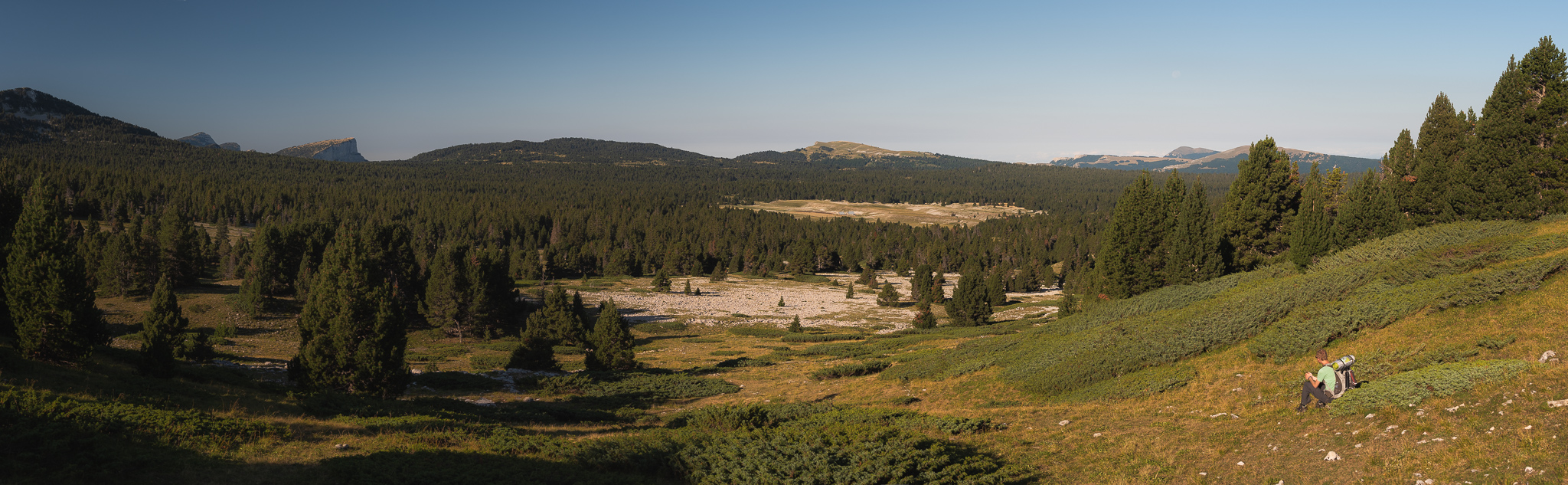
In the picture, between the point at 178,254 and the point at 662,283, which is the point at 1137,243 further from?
the point at 178,254

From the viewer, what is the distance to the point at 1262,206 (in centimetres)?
5097

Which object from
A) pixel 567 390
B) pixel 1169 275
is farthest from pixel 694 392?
pixel 1169 275

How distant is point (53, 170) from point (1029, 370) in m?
228

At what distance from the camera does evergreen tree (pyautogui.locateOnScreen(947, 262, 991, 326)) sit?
67938 millimetres

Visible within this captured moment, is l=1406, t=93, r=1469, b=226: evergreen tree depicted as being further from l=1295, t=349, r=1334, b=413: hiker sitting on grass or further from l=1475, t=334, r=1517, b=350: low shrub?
l=1295, t=349, r=1334, b=413: hiker sitting on grass

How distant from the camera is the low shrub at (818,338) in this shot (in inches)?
2505

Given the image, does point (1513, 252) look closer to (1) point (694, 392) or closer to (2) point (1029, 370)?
(2) point (1029, 370)

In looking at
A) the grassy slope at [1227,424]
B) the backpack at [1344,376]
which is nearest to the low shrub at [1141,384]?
the grassy slope at [1227,424]

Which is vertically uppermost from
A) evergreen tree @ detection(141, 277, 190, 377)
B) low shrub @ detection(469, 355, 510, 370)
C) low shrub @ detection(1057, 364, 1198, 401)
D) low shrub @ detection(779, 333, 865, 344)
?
evergreen tree @ detection(141, 277, 190, 377)

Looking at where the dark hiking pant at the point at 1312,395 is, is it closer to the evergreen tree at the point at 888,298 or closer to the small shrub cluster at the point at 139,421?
the small shrub cluster at the point at 139,421

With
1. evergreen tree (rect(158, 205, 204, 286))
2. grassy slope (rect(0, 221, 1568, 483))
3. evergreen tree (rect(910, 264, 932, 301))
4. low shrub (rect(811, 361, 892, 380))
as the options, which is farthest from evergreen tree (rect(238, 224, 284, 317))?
evergreen tree (rect(910, 264, 932, 301))

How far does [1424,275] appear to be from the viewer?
981 inches

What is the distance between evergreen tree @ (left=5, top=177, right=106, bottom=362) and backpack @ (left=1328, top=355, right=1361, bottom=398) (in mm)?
38263

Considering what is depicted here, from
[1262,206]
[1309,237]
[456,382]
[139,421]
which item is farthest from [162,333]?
[1262,206]
